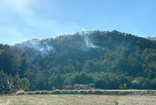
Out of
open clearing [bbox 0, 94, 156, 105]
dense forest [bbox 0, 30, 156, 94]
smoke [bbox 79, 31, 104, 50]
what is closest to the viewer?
open clearing [bbox 0, 94, 156, 105]

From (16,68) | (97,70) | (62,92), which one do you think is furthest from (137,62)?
(16,68)

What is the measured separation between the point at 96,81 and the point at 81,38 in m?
51.7

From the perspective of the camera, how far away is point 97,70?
56.6 m

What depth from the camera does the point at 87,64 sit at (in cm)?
5938

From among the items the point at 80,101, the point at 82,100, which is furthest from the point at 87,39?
the point at 80,101

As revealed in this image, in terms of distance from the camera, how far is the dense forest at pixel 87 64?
42062 mm

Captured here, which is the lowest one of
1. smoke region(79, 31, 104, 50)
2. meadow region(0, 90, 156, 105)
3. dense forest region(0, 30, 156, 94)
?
meadow region(0, 90, 156, 105)

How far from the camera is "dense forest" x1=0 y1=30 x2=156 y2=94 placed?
4206 cm

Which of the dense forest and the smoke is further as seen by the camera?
the smoke

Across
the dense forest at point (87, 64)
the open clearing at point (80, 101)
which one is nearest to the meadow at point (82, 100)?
the open clearing at point (80, 101)

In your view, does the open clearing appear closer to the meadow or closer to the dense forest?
the meadow

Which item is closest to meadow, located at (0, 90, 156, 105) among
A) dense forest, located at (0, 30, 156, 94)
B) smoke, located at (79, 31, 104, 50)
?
dense forest, located at (0, 30, 156, 94)

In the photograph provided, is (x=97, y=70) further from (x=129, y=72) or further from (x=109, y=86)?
(x=109, y=86)

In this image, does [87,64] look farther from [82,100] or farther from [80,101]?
[80,101]
